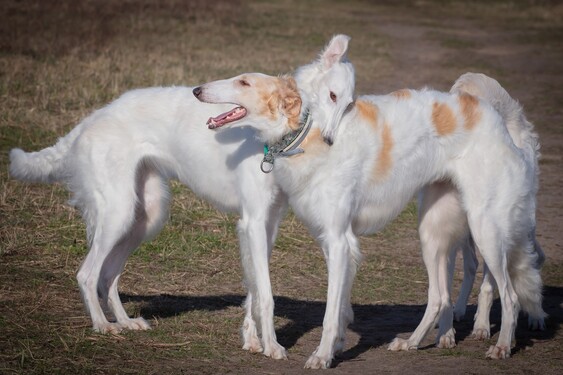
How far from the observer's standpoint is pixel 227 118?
5617mm

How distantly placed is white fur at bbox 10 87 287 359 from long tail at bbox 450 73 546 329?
149 centimetres

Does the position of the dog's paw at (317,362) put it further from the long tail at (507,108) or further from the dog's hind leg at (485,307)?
the long tail at (507,108)

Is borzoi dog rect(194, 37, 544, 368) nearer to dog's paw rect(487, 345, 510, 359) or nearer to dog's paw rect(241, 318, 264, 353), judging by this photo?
dog's paw rect(487, 345, 510, 359)

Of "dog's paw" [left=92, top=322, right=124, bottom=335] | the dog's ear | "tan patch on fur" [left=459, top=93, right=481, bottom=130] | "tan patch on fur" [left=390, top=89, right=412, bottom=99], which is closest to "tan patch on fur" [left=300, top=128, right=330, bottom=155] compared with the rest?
the dog's ear

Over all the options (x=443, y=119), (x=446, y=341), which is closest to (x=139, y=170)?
(x=443, y=119)

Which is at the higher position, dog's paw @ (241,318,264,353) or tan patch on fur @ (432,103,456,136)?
tan patch on fur @ (432,103,456,136)

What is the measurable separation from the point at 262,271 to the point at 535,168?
1.97 m

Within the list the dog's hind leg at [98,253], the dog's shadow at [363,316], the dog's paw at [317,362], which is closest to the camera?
the dog's paw at [317,362]

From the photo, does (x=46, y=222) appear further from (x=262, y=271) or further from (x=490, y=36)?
(x=490, y=36)

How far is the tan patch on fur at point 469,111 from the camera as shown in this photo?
5938mm

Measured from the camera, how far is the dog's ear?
5590 mm

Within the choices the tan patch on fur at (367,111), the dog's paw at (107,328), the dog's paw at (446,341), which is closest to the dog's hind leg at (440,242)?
the dog's paw at (446,341)

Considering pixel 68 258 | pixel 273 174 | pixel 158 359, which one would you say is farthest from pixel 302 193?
pixel 68 258

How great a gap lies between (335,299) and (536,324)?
162 cm
